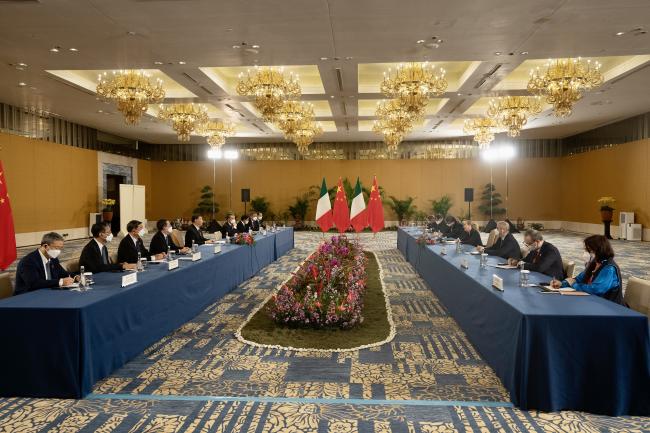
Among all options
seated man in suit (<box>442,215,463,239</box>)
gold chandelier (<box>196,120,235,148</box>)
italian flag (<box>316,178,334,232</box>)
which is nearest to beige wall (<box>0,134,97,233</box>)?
gold chandelier (<box>196,120,235,148</box>)

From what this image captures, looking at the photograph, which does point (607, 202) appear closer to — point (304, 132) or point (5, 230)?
point (304, 132)

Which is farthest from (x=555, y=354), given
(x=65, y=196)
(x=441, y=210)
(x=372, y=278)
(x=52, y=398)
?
(x=441, y=210)

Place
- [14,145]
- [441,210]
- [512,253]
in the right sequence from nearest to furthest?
1. [512,253]
2. [14,145]
3. [441,210]

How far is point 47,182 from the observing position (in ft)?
46.7

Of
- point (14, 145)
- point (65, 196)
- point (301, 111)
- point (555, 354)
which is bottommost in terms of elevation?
point (555, 354)

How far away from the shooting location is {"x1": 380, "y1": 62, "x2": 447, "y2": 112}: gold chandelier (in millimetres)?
8430

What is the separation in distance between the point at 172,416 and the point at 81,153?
15567mm

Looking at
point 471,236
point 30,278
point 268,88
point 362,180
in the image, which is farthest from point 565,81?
point 362,180

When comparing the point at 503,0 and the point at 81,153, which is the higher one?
the point at 503,0

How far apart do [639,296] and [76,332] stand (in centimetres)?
436

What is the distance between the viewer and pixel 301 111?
1191 cm

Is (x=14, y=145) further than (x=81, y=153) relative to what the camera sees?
No

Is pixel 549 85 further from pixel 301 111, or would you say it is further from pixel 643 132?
pixel 643 132

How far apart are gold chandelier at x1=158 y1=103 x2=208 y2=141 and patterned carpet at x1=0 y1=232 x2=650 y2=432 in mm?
8060
